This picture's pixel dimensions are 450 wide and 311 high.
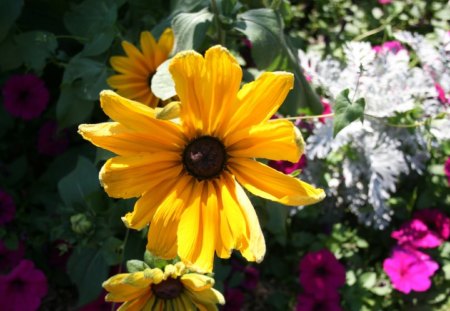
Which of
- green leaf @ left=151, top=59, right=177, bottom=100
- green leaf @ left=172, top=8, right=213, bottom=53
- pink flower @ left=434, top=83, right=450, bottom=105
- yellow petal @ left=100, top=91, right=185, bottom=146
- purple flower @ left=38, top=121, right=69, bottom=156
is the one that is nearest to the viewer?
yellow petal @ left=100, top=91, right=185, bottom=146

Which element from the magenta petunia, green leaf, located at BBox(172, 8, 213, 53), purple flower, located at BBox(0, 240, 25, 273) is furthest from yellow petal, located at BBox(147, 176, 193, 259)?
the magenta petunia

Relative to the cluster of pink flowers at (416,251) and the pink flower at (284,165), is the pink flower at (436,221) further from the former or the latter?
the pink flower at (284,165)

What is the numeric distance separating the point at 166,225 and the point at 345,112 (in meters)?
0.39

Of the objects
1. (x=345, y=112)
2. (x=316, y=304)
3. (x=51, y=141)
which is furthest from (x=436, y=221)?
(x=51, y=141)

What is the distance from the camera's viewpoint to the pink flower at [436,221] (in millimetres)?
1810

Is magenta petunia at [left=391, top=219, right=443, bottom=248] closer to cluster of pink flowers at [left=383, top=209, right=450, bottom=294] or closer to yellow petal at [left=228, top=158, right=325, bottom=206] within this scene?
cluster of pink flowers at [left=383, top=209, right=450, bottom=294]

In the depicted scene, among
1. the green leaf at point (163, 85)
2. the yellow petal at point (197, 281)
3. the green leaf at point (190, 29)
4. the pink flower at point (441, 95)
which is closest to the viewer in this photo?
the yellow petal at point (197, 281)

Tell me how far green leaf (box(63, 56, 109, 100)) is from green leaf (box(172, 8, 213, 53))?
0.28 m

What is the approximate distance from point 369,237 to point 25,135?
3.75 feet

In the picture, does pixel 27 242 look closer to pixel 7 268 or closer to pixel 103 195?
pixel 7 268

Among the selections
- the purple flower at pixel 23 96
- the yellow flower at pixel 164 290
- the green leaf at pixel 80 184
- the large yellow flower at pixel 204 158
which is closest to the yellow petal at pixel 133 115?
the large yellow flower at pixel 204 158

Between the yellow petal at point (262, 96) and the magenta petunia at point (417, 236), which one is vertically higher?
the yellow petal at point (262, 96)

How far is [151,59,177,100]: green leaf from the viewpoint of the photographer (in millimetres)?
1194

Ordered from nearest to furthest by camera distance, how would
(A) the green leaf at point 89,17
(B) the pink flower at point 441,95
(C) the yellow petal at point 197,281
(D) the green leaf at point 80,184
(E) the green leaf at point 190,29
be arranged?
(C) the yellow petal at point 197,281 < (E) the green leaf at point 190,29 < (D) the green leaf at point 80,184 < (A) the green leaf at point 89,17 < (B) the pink flower at point 441,95
